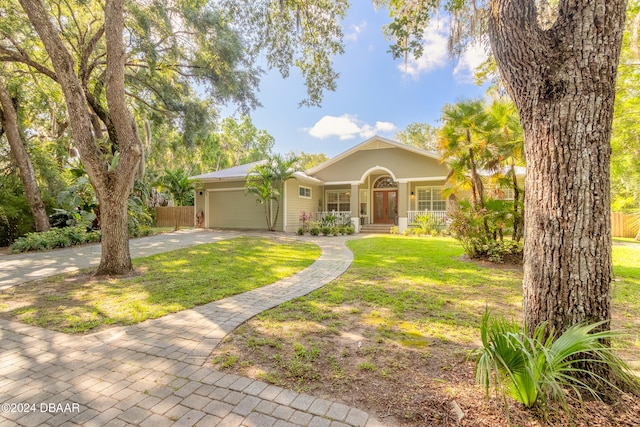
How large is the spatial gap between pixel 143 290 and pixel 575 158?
6.27 m

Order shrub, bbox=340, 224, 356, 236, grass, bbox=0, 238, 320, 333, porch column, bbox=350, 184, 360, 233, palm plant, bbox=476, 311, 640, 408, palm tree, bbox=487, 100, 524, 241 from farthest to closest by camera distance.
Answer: porch column, bbox=350, 184, 360, 233
shrub, bbox=340, 224, 356, 236
palm tree, bbox=487, 100, 524, 241
grass, bbox=0, 238, 320, 333
palm plant, bbox=476, 311, 640, 408

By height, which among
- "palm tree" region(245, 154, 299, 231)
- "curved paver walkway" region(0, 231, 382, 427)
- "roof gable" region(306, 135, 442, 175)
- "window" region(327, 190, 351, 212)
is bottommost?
"curved paver walkway" region(0, 231, 382, 427)

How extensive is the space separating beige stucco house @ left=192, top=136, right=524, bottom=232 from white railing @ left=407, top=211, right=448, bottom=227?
5 cm

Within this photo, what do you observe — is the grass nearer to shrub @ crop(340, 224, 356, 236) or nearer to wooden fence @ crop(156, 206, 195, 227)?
shrub @ crop(340, 224, 356, 236)

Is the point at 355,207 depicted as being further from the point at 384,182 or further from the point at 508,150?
the point at 508,150

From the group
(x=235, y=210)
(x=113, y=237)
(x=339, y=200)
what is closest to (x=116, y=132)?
(x=113, y=237)

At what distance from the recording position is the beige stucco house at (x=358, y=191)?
16.1 meters

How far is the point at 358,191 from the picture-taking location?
17500 mm

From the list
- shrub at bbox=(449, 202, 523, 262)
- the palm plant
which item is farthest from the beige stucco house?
the palm plant

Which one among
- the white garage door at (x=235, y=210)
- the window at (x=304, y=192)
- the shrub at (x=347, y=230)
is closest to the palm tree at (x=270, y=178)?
the white garage door at (x=235, y=210)

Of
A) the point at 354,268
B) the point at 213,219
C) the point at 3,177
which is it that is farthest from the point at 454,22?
the point at 3,177

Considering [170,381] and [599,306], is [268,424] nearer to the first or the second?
[170,381]

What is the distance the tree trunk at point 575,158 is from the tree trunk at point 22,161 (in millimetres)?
15289

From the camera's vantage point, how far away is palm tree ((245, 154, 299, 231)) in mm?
14709
